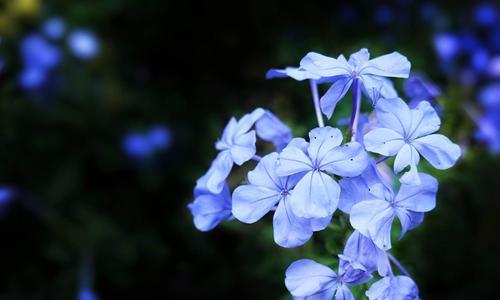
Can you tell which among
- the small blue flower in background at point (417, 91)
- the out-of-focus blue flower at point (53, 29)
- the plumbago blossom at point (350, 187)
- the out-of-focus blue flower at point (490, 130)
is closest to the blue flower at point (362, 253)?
the plumbago blossom at point (350, 187)

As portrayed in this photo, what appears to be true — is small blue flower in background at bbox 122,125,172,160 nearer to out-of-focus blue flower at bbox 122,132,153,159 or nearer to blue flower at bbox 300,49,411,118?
out-of-focus blue flower at bbox 122,132,153,159

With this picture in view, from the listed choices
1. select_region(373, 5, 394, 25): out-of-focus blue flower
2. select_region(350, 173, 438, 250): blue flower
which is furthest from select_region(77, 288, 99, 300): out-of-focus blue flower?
select_region(373, 5, 394, 25): out-of-focus blue flower

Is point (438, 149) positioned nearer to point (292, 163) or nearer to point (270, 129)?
point (292, 163)

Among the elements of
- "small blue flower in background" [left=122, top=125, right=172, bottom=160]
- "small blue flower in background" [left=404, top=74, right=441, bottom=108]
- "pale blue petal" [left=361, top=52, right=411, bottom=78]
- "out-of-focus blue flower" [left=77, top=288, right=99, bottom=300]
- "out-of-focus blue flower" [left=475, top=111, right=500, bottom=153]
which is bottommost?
"pale blue petal" [left=361, top=52, right=411, bottom=78]

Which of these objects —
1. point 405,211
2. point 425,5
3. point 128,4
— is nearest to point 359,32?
point 425,5

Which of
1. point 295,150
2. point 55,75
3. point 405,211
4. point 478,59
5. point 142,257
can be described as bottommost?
point 405,211

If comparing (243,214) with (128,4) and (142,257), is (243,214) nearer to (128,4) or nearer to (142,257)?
(142,257)
